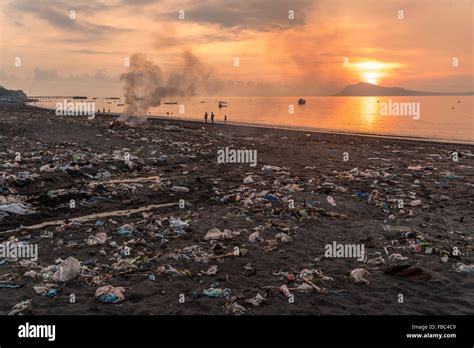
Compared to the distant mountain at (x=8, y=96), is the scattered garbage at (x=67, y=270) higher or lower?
lower

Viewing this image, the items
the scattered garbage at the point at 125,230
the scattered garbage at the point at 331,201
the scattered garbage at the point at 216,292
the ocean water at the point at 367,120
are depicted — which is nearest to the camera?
the scattered garbage at the point at 216,292

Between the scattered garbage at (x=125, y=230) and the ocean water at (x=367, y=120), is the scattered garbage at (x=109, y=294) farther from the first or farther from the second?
the ocean water at (x=367, y=120)

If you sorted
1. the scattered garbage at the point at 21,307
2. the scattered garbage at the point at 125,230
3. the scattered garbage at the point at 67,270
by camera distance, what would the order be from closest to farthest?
the scattered garbage at the point at 21,307 < the scattered garbage at the point at 67,270 < the scattered garbage at the point at 125,230

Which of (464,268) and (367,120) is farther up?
(367,120)

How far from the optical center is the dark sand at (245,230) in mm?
5754

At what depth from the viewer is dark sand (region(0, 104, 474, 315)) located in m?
5.75

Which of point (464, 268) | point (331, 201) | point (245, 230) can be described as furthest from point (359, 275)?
point (331, 201)

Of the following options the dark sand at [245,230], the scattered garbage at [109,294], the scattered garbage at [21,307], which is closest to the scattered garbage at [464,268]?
the dark sand at [245,230]

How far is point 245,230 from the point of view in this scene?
8852 mm

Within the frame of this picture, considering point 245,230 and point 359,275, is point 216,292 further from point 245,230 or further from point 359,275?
point 245,230

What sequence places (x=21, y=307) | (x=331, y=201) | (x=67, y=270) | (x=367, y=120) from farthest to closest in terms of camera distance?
(x=367, y=120), (x=331, y=201), (x=67, y=270), (x=21, y=307)

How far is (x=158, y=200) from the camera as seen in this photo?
37.9 feet
